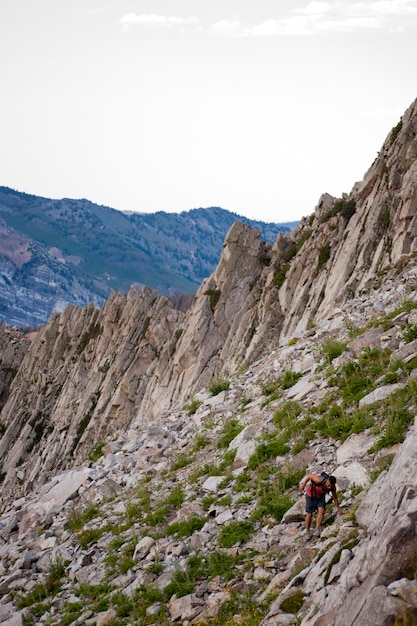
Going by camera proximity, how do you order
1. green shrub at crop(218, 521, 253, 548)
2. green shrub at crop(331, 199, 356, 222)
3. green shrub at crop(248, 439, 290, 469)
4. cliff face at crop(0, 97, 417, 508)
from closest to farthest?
green shrub at crop(218, 521, 253, 548) < green shrub at crop(248, 439, 290, 469) < cliff face at crop(0, 97, 417, 508) < green shrub at crop(331, 199, 356, 222)

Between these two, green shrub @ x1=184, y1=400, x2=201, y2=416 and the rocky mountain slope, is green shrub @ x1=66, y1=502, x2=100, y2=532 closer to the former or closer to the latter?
the rocky mountain slope

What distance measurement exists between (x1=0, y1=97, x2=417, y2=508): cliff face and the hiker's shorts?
17.1 meters

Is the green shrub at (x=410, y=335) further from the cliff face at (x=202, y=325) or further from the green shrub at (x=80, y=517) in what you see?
the cliff face at (x=202, y=325)

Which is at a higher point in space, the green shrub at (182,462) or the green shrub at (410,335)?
the green shrub at (410,335)

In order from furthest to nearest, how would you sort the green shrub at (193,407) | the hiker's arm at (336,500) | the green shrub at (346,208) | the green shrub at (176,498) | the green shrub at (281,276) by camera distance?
the green shrub at (281,276), the green shrub at (346,208), the green shrub at (193,407), the green shrub at (176,498), the hiker's arm at (336,500)

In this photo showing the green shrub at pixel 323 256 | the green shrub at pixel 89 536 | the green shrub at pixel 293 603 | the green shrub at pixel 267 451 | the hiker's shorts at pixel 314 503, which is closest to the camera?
the green shrub at pixel 293 603

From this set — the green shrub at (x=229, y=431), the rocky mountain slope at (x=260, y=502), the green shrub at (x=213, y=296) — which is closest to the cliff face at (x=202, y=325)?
the green shrub at (x=213, y=296)

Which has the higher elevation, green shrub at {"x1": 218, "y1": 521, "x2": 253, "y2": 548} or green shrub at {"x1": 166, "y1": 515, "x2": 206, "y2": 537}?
green shrub at {"x1": 218, "y1": 521, "x2": 253, "y2": 548}

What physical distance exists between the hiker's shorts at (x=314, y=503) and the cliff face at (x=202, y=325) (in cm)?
1714

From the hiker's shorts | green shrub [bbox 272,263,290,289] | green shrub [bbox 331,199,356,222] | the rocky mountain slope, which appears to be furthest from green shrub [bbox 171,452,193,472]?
green shrub [bbox 272,263,290,289]

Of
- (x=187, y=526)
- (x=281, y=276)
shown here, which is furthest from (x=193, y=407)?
(x=281, y=276)

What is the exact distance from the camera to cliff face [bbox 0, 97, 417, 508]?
38.8 m

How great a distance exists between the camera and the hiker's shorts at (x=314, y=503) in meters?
11.7

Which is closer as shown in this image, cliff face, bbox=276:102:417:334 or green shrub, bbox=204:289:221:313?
cliff face, bbox=276:102:417:334
